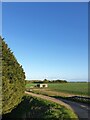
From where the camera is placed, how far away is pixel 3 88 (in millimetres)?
32406

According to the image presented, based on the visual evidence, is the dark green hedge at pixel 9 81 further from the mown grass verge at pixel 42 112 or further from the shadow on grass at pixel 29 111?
the mown grass verge at pixel 42 112

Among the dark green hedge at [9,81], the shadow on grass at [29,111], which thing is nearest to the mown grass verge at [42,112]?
the shadow on grass at [29,111]

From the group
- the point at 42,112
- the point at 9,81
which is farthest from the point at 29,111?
the point at 9,81

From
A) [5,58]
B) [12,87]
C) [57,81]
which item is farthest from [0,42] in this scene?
[57,81]

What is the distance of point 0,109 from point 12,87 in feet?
12.0

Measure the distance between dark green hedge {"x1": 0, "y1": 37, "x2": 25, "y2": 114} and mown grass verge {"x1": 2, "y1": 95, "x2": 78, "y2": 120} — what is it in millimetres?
2140

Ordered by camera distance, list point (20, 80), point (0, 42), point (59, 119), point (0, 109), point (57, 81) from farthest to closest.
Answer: point (57, 81)
point (20, 80)
point (0, 42)
point (0, 109)
point (59, 119)

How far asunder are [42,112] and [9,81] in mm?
5535

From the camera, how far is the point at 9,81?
35.0 m

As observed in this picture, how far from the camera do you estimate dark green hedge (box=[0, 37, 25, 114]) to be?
32.8 m

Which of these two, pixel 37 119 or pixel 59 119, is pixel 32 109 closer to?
pixel 37 119

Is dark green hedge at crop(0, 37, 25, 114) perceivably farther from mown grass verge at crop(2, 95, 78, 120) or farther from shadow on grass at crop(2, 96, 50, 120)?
mown grass verge at crop(2, 95, 78, 120)

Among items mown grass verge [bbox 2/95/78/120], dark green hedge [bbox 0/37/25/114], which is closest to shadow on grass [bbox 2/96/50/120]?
mown grass verge [bbox 2/95/78/120]

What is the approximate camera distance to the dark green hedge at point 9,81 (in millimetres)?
32844
